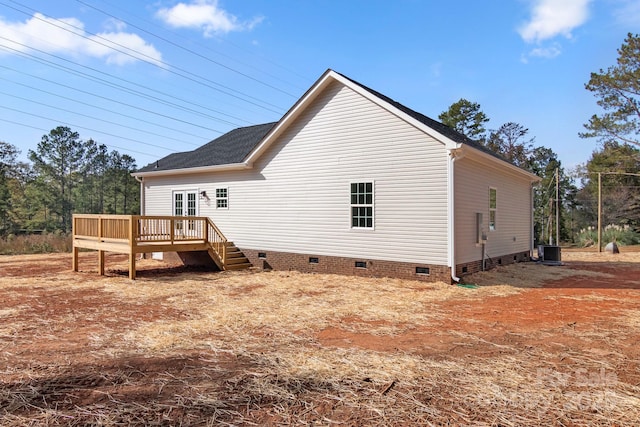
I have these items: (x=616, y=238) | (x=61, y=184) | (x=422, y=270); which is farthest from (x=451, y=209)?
(x=61, y=184)

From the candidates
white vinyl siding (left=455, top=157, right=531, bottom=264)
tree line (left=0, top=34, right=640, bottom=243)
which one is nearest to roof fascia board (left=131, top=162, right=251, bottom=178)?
white vinyl siding (left=455, top=157, right=531, bottom=264)

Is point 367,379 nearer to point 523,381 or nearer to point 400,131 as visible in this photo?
point 523,381

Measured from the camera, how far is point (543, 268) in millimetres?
13461

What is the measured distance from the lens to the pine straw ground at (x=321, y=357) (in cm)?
317

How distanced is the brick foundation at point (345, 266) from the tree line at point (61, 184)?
92.3 feet

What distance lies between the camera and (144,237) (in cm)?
1276

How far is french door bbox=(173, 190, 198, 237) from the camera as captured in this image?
14.9 meters

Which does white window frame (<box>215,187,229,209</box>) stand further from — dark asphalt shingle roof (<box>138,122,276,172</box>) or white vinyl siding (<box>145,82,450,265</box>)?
dark asphalt shingle roof (<box>138,122,276,172</box>)

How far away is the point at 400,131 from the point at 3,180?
34192 mm

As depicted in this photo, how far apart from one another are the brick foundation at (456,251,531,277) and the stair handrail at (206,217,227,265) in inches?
302

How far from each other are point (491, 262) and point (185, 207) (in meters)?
11.7

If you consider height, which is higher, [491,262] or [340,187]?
[340,187]

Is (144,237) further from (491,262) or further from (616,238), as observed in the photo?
(616,238)

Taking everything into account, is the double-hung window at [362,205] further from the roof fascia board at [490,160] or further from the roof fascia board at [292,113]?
the roof fascia board at [292,113]
